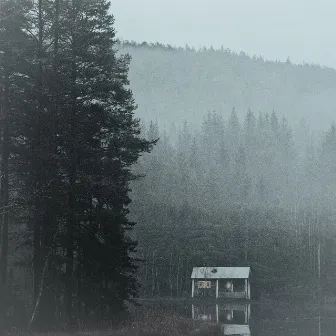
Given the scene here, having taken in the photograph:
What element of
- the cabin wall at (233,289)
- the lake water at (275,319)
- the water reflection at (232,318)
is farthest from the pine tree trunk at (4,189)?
the cabin wall at (233,289)

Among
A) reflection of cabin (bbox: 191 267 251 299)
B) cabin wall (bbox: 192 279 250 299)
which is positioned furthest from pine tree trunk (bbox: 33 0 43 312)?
cabin wall (bbox: 192 279 250 299)

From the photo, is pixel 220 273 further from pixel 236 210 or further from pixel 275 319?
pixel 275 319

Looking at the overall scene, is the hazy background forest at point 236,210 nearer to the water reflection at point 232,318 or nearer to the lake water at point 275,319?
the lake water at point 275,319

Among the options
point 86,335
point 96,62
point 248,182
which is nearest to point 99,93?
point 96,62

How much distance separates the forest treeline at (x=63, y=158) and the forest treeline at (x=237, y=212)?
45.9m

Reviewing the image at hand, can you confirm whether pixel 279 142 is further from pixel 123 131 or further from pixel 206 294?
pixel 123 131

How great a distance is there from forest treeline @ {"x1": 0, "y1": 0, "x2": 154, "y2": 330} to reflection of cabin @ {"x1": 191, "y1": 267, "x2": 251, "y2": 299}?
4726 centimetres

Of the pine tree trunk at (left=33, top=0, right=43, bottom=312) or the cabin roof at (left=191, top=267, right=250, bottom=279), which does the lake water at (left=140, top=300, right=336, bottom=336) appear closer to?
the cabin roof at (left=191, top=267, right=250, bottom=279)

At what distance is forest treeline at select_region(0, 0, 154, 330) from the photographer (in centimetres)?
3047

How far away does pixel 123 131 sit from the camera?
37656 mm

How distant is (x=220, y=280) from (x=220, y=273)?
2267mm

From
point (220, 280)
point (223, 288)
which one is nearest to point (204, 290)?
point (220, 280)

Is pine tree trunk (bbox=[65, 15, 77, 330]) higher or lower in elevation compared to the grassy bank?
higher

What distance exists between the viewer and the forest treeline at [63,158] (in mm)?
30469
